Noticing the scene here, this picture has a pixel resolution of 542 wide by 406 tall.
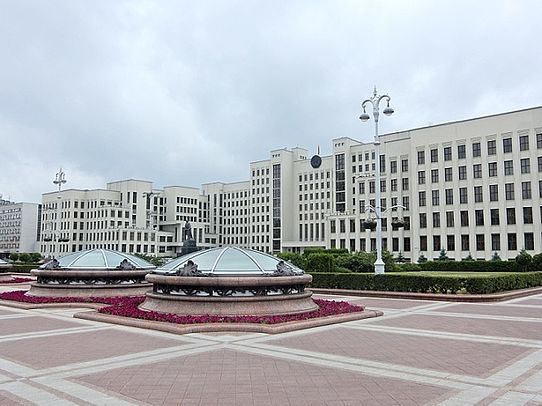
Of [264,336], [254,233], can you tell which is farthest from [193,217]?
[264,336]

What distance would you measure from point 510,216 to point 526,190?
340 centimetres

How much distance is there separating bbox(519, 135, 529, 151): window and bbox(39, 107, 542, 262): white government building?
0.12 meters

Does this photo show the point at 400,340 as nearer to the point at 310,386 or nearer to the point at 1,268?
the point at 310,386

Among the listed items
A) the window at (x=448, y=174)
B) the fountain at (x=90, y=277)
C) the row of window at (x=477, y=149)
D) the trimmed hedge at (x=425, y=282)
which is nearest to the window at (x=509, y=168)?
the row of window at (x=477, y=149)

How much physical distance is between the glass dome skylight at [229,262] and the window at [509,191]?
51.5 m

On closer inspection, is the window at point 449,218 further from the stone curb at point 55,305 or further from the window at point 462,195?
the stone curb at point 55,305

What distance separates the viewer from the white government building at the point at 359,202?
57688 millimetres

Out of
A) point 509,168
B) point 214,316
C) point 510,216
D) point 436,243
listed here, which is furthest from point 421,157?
point 214,316

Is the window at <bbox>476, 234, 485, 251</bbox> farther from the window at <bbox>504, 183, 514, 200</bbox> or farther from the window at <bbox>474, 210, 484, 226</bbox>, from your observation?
the window at <bbox>504, 183, 514, 200</bbox>

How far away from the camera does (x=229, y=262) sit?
529 inches

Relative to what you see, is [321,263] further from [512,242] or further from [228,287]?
[512,242]

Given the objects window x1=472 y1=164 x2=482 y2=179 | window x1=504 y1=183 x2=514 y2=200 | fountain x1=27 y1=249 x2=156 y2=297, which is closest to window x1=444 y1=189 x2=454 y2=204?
window x1=472 y1=164 x2=482 y2=179

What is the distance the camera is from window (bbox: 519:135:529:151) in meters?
57.1

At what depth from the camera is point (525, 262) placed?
38406mm
